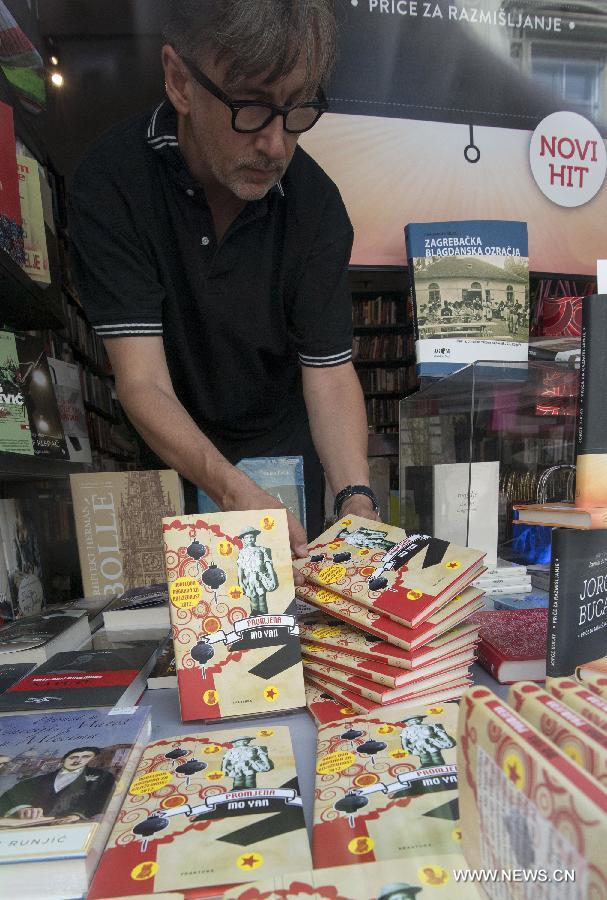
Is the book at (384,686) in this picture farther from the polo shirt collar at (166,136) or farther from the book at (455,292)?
the book at (455,292)

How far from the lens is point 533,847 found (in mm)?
373

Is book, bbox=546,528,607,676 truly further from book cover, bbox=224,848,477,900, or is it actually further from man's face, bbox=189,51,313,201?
man's face, bbox=189,51,313,201

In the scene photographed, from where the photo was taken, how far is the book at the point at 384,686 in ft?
2.64

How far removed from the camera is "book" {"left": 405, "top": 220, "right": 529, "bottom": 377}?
2.19m

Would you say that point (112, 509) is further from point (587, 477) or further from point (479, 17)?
point (479, 17)

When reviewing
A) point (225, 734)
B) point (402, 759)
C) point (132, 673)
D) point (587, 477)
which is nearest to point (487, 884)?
point (402, 759)

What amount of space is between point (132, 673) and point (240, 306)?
0.99 metres

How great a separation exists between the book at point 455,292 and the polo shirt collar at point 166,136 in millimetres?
977

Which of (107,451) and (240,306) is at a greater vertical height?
(240,306)

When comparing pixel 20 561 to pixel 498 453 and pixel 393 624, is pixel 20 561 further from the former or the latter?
pixel 498 453

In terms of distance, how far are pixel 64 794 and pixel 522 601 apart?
0.95 meters

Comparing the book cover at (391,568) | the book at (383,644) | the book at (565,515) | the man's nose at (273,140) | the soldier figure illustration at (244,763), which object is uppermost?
the man's nose at (273,140)

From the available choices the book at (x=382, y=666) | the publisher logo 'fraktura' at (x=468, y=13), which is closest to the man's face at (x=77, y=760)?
the book at (x=382, y=666)

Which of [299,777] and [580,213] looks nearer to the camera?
[299,777]
